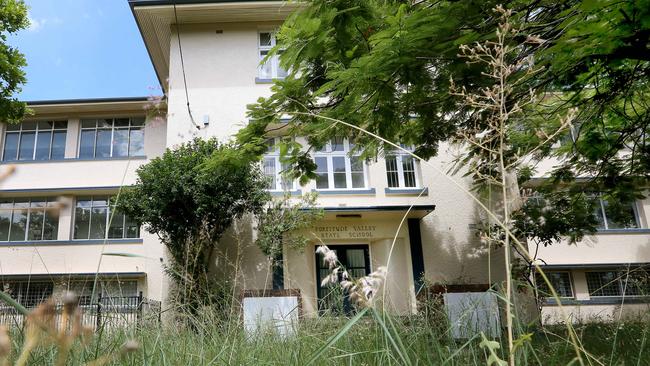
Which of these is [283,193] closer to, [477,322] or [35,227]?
[35,227]

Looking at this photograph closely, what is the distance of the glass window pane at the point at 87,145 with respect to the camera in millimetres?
18438

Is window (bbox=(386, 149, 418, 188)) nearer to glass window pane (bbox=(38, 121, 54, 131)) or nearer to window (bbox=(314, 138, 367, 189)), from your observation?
window (bbox=(314, 138, 367, 189))

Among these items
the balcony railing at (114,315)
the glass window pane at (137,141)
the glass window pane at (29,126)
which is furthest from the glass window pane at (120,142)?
the balcony railing at (114,315)

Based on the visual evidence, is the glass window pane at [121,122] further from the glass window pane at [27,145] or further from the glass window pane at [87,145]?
the glass window pane at [27,145]

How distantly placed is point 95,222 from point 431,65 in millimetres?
15973

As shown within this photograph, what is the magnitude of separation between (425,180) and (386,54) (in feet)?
37.8

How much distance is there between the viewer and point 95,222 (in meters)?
17.6

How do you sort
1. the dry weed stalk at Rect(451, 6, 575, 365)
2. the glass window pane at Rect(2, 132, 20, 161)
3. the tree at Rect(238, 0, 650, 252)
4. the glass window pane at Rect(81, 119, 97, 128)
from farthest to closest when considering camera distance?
the glass window pane at Rect(81, 119, 97, 128), the glass window pane at Rect(2, 132, 20, 161), the tree at Rect(238, 0, 650, 252), the dry weed stalk at Rect(451, 6, 575, 365)

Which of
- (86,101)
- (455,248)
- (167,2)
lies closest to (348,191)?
(455,248)

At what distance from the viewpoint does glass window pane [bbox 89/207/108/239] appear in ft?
57.1

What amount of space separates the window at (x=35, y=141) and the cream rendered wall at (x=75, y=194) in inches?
19.4

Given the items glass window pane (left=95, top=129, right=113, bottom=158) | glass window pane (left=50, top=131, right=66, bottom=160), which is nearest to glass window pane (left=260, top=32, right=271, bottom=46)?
glass window pane (left=95, top=129, right=113, bottom=158)

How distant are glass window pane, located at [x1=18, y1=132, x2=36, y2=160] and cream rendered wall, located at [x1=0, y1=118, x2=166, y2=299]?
36.9 inches

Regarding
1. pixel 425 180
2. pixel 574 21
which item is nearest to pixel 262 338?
pixel 574 21
